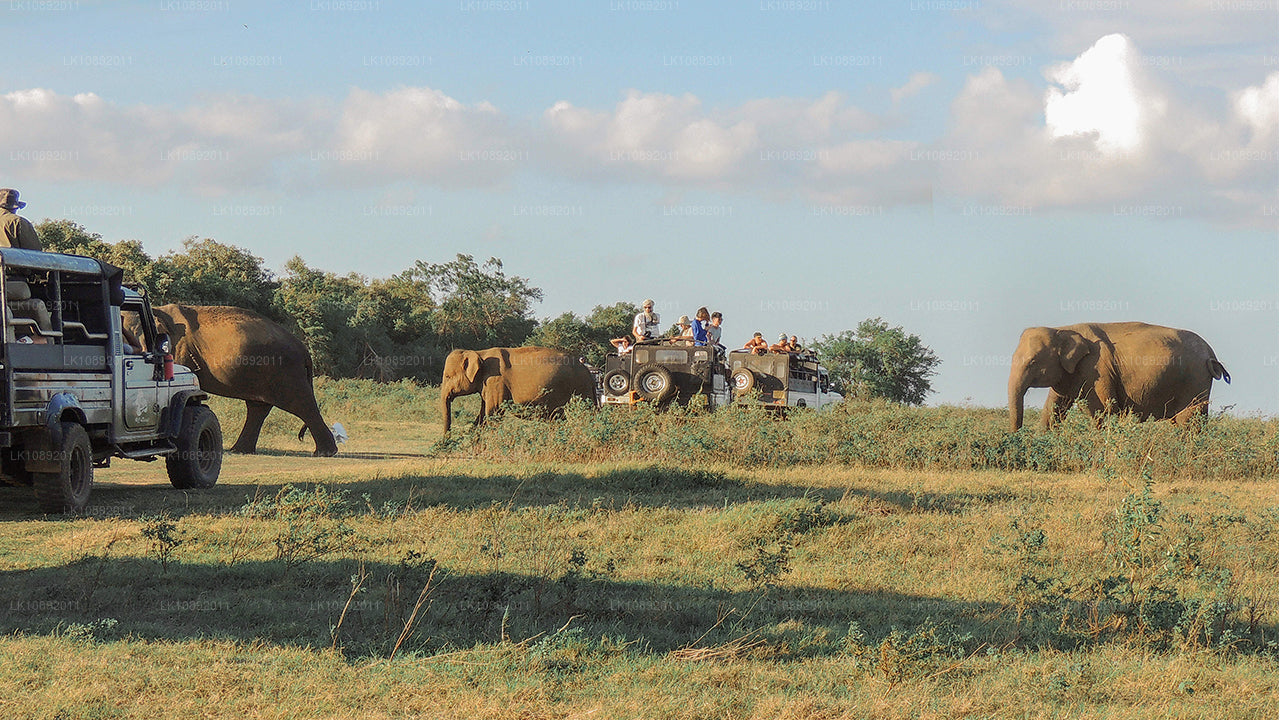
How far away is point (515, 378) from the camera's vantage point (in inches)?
922

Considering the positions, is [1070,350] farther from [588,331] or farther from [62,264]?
[588,331]

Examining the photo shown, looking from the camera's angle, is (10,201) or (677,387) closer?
(10,201)

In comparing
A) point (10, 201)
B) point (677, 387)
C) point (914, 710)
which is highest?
point (10, 201)

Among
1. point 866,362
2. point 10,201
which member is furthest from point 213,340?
point 866,362

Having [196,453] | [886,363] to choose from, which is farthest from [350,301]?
[196,453]

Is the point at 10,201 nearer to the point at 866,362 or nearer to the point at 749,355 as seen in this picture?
the point at 749,355

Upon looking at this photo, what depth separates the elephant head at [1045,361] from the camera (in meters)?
22.2

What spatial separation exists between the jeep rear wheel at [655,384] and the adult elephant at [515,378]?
2109 millimetres

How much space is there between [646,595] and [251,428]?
43.4ft

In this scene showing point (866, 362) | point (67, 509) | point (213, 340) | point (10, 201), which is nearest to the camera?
point (67, 509)

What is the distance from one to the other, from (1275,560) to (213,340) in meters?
15.6

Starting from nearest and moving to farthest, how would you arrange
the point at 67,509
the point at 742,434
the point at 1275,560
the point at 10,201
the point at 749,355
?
the point at 1275,560 → the point at 67,509 → the point at 10,201 → the point at 742,434 → the point at 749,355

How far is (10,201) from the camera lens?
12797mm

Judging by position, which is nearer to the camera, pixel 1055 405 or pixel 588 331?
pixel 1055 405
